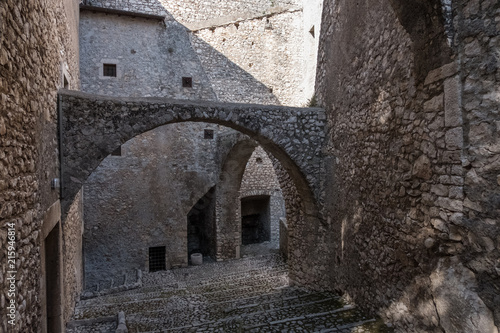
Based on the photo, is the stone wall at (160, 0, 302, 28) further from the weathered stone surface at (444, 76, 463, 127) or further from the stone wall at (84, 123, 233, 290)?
the weathered stone surface at (444, 76, 463, 127)

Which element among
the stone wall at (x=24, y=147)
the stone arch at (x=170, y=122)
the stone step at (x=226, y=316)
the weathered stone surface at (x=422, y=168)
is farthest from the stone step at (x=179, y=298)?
the weathered stone surface at (x=422, y=168)

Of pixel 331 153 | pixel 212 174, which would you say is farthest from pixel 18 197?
pixel 212 174

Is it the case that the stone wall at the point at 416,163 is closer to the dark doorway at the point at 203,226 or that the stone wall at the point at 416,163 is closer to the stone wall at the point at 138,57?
the stone wall at the point at 138,57

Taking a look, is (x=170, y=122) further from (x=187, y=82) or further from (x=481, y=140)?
(x=187, y=82)

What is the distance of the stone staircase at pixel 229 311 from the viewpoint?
404cm

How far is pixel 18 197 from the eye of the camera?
2.14 m

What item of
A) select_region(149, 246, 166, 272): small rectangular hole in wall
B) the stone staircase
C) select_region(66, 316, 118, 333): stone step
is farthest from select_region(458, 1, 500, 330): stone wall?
select_region(149, 246, 166, 272): small rectangular hole in wall

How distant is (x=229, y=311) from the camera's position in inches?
186

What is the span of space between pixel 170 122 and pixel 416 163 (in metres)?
3.50

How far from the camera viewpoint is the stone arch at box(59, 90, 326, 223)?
A: 4426mm

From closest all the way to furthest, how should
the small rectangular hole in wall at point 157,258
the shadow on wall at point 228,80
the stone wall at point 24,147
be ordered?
the stone wall at point 24,147 < the small rectangular hole in wall at point 157,258 < the shadow on wall at point 228,80

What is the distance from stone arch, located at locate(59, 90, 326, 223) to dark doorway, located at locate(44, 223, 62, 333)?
28.6 inches

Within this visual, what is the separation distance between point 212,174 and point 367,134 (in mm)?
7010

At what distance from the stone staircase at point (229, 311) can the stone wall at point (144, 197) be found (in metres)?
2.32
